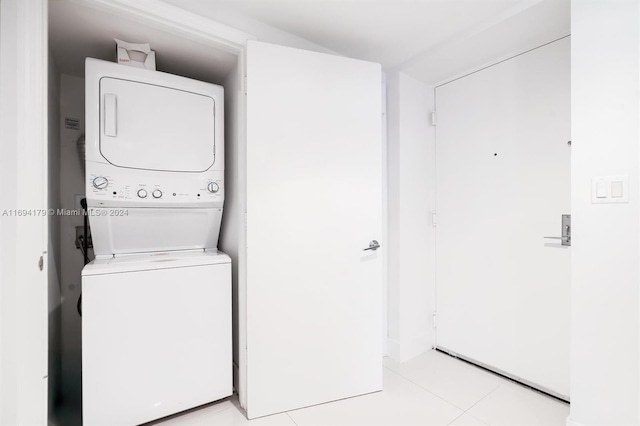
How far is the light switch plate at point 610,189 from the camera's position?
1264mm

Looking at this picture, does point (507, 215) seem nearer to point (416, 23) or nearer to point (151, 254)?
point (416, 23)

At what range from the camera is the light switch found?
1.27 metres

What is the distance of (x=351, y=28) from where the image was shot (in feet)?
5.89

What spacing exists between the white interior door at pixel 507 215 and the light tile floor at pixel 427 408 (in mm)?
194

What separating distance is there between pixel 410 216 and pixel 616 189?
1.19 meters

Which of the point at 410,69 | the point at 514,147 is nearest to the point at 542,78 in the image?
the point at 514,147

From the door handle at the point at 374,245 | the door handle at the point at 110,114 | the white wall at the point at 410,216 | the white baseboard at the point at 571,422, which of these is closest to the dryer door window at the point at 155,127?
the door handle at the point at 110,114

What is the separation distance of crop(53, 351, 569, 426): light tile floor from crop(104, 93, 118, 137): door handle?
1.57 meters

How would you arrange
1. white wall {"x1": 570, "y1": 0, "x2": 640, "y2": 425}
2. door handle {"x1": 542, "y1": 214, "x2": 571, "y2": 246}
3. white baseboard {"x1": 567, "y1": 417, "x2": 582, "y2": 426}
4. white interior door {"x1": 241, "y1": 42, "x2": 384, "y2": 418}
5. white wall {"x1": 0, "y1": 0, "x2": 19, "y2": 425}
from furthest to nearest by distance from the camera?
1. door handle {"x1": 542, "y1": 214, "x2": 571, "y2": 246}
2. white interior door {"x1": 241, "y1": 42, "x2": 384, "y2": 418}
3. white baseboard {"x1": 567, "y1": 417, "x2": 582, "y2": 426}
4. white wall {"x1": 570, "y1": 0, "x2": 640, "y2": 425}
5. white wall {"x1": 0, "y1": 0, "x2": 19, "y2": 425}

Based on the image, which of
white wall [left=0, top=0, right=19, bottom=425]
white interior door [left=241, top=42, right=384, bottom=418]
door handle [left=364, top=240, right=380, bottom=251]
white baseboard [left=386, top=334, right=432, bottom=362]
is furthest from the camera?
white baseboard [left=386, top=334, right=432, bottom=362]

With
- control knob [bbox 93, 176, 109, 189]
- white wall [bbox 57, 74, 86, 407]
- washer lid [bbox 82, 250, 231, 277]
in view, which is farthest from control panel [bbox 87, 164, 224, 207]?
white wall [bbox 57, 74, 86, 407]

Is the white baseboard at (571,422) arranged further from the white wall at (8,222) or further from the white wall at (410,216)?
the white wall at (8,222)

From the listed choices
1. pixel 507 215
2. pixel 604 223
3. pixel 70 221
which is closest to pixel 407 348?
pixel 507 215

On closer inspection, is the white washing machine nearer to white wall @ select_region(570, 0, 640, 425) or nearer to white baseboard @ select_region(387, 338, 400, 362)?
white baseboard @ select_region(387, 338, 400, 362)
